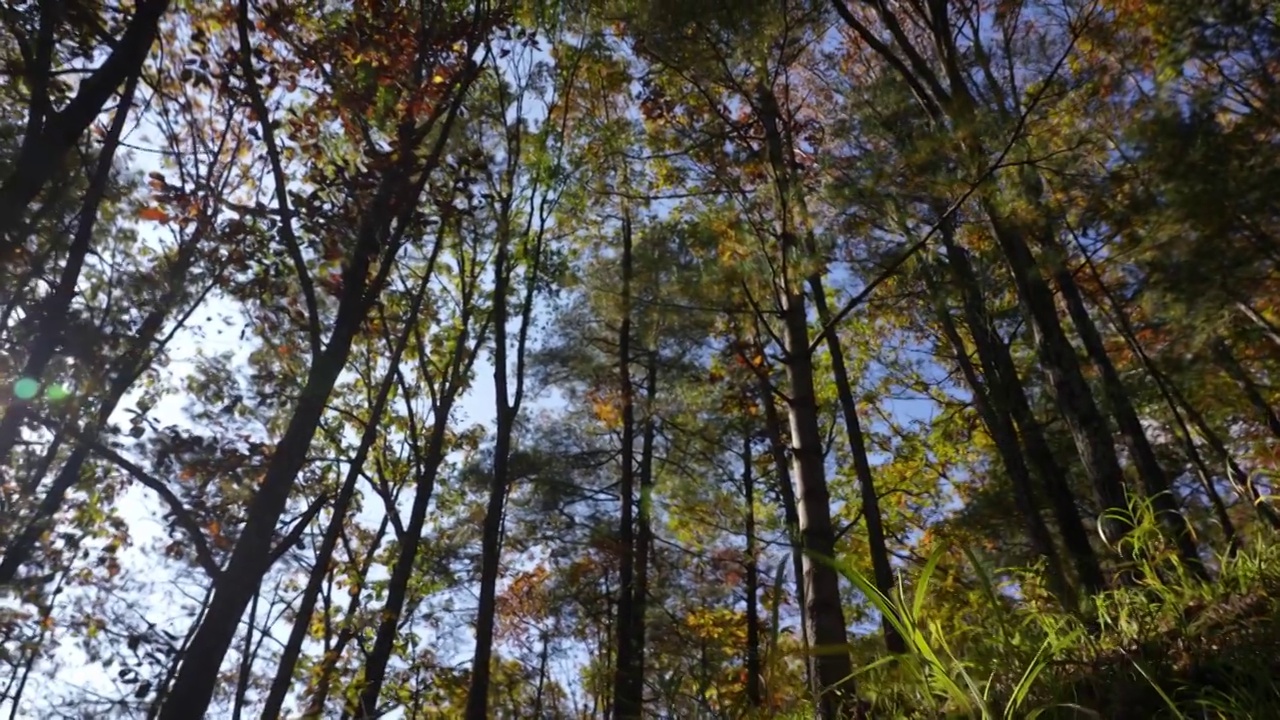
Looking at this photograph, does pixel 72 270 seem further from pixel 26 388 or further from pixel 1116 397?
pixel 1116 397

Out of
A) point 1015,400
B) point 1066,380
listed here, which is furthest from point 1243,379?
point 1066,380

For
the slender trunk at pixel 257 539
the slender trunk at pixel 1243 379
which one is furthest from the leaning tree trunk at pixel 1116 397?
the slender trunk at pixel 257 539

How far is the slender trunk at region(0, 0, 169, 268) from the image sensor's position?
2.20m

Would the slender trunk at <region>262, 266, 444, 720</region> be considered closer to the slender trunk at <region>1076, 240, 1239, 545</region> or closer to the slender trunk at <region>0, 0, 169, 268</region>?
the slender trunk at <region>0, 0, 169, 268</region>

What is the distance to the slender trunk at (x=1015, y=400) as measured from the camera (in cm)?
572

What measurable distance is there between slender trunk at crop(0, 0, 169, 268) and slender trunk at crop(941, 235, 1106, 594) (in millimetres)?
5985

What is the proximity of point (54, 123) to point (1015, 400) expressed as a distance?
7.15 m

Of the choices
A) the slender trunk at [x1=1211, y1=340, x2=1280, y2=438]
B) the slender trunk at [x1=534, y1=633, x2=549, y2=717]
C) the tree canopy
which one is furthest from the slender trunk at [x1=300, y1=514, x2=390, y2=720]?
the slender trunk at [x1=1211, y1=340, x2=1280, y2=438]

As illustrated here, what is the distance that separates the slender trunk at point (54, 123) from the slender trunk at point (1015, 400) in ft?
19.6

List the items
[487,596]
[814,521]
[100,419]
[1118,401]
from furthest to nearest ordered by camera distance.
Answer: [487,596] < [100,419] < [1118,401] < [814,521]

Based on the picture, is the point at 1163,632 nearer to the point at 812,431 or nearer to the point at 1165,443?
the point at 812,431

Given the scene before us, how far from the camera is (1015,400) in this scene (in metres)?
6.95

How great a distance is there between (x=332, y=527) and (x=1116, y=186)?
20.6 ft

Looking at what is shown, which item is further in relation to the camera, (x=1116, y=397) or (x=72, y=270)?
(x=1116, y=397)
